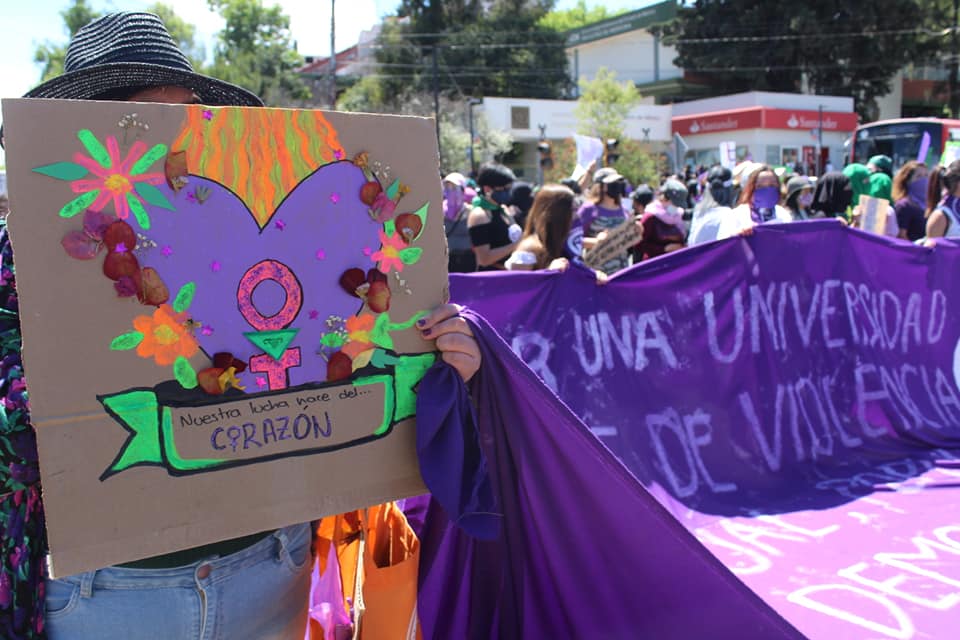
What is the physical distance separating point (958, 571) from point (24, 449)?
3558 millimetres

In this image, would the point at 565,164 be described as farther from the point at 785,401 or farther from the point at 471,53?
the point at 785,401

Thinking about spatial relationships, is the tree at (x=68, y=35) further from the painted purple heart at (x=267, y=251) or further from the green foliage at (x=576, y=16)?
the painted purple heart at (x=267, y=251)

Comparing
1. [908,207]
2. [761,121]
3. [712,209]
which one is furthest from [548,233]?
[761,121]

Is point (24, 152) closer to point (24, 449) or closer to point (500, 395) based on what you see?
point (24, 449)

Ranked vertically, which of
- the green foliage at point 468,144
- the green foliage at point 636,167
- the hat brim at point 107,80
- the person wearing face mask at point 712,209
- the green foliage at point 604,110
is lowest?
the person wearing face mask at point 712,209

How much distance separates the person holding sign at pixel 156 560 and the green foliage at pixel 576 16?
2555 inches

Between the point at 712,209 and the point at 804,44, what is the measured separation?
4218 centimetres

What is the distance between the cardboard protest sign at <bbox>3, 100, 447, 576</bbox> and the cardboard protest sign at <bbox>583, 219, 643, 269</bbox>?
3662 millimetres

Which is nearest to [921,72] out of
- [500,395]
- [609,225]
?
[609,225]

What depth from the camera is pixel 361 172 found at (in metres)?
1.53

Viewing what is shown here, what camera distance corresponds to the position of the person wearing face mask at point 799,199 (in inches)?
361

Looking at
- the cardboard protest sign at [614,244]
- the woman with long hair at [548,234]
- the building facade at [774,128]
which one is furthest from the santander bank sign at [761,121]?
the woman with long hair at [548,234]

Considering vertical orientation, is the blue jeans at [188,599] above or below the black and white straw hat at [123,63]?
below

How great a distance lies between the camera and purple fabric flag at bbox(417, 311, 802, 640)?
191cm
